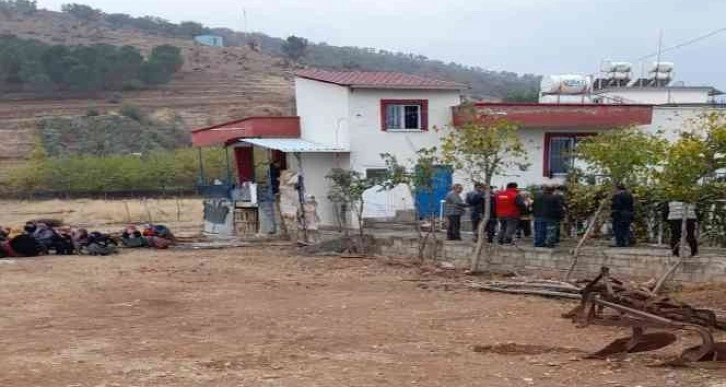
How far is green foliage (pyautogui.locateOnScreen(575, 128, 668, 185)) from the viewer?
14098 millimetres

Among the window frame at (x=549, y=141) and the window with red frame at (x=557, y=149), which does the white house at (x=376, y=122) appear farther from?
the window with red frame at (x=557, y=149)

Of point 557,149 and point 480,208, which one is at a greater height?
point 557,149

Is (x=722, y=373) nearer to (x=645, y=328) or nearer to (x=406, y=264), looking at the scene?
(x=645, y=328)

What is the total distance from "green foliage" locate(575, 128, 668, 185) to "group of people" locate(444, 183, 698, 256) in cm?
98

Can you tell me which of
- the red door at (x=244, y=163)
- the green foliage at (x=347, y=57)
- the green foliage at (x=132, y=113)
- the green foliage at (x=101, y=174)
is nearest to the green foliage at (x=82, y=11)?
the green foliage at (x=347, y=57)

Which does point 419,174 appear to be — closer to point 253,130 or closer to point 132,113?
point 253,130

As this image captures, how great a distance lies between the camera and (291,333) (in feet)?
34.7

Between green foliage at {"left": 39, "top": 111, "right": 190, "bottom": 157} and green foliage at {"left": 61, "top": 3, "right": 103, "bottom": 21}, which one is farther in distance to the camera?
green foliage at {"left": 61, "top": 3, "right": 103, "bottom": 21}

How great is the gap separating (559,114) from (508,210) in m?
7.87

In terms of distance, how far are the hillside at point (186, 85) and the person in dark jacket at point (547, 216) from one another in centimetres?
5167

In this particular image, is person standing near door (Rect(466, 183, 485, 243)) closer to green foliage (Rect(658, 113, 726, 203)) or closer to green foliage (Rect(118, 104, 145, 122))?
green foliage (Rect(658, 113, 726, 203))

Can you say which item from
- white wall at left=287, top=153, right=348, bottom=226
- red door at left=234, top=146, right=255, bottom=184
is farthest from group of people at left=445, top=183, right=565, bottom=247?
red door at left=234, top=146, right=255, bottom=184

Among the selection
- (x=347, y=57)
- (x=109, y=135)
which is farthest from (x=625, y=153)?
(x=347, y=57)

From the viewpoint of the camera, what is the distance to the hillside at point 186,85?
71250mm
